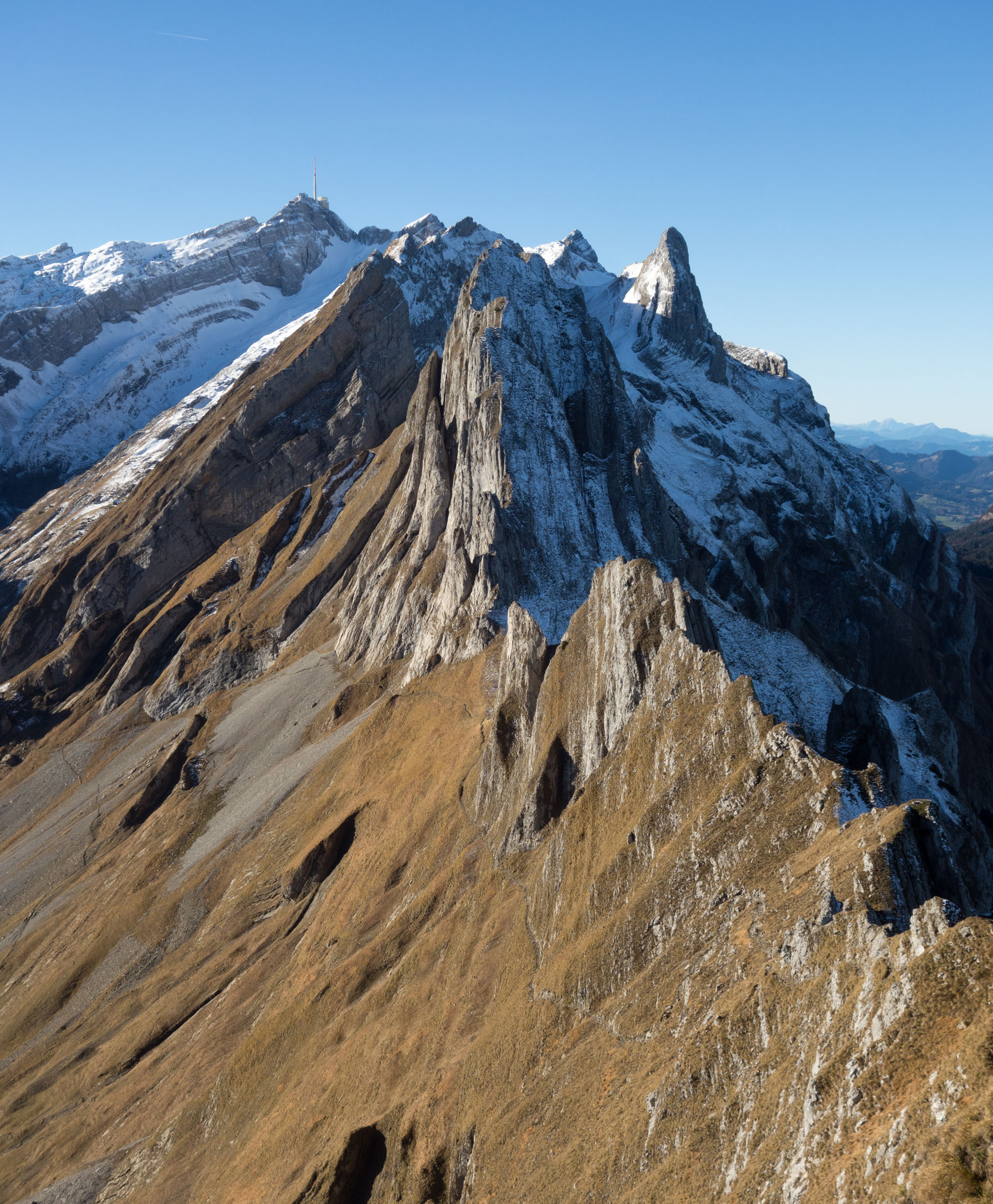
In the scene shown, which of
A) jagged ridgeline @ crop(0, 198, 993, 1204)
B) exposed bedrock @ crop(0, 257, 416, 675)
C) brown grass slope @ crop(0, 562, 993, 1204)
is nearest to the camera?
brown grass slope @ crop(0, 562, 993, 1204)

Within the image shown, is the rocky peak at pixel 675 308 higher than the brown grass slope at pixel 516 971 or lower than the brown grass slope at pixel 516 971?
higher

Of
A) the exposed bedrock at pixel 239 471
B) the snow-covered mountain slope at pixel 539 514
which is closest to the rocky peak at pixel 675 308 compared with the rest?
the snow-covered mountain slope at pixel 539 514

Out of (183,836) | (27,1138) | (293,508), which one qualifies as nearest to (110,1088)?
(27,1138)

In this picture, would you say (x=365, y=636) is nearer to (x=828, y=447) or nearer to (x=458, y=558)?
(x=458, y=558)

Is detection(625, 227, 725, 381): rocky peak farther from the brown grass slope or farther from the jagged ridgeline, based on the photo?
the brown grass slope

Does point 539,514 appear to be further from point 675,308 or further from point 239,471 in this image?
point 675,308

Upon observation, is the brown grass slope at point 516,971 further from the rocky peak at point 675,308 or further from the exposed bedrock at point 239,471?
the rocky peak at point 675,308

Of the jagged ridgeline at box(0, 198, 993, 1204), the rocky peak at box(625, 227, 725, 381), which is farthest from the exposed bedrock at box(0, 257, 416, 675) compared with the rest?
the rocky peak at box(625, 227, 725, 381)

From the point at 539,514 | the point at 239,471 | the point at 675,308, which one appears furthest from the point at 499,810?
the point at 675,308
